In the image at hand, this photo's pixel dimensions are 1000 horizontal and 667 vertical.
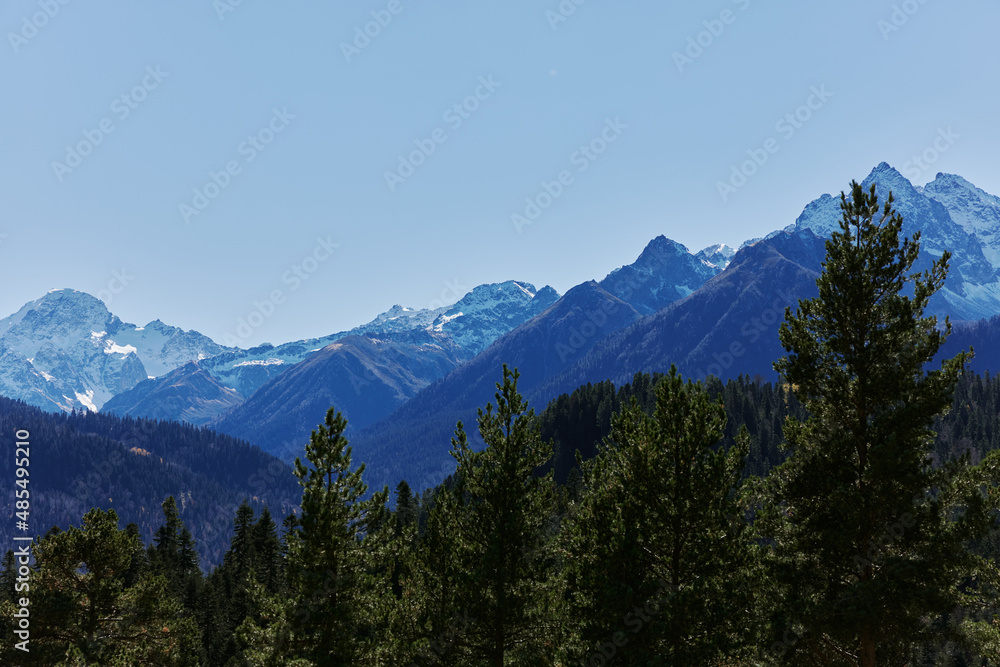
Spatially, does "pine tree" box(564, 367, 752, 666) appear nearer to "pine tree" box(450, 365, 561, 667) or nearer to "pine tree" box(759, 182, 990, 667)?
"pine tree" box(759, 182, 990, 667)

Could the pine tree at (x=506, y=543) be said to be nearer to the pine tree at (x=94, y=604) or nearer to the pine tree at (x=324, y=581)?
the pine tree at (x=324, y=581)

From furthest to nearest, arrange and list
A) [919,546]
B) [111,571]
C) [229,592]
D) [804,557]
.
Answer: [229,592] → [111,571] → [804,557] → [919,546]

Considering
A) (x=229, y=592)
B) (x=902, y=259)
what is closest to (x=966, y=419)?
(x=229, y=592)

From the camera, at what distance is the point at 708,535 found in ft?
69.5

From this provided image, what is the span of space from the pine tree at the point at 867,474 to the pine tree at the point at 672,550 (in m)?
1.52

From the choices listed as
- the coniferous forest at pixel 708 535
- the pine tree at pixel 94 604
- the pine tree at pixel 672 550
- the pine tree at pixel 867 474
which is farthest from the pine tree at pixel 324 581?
the pine tree at pixel 867 474

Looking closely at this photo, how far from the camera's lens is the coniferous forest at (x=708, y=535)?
1934cm

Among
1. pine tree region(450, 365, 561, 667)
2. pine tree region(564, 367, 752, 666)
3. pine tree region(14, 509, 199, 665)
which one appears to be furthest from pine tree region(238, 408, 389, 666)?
pine tree region(14, 509, 199, 665)

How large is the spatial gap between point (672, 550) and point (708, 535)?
1.62m

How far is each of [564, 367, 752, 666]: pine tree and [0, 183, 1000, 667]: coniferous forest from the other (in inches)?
2.6

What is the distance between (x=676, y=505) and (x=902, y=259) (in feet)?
33.6

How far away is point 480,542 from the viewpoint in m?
25.7

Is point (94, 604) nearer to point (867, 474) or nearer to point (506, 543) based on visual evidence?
point (506, 543)

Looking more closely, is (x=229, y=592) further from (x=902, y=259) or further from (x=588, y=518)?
(x=902, y=259)
